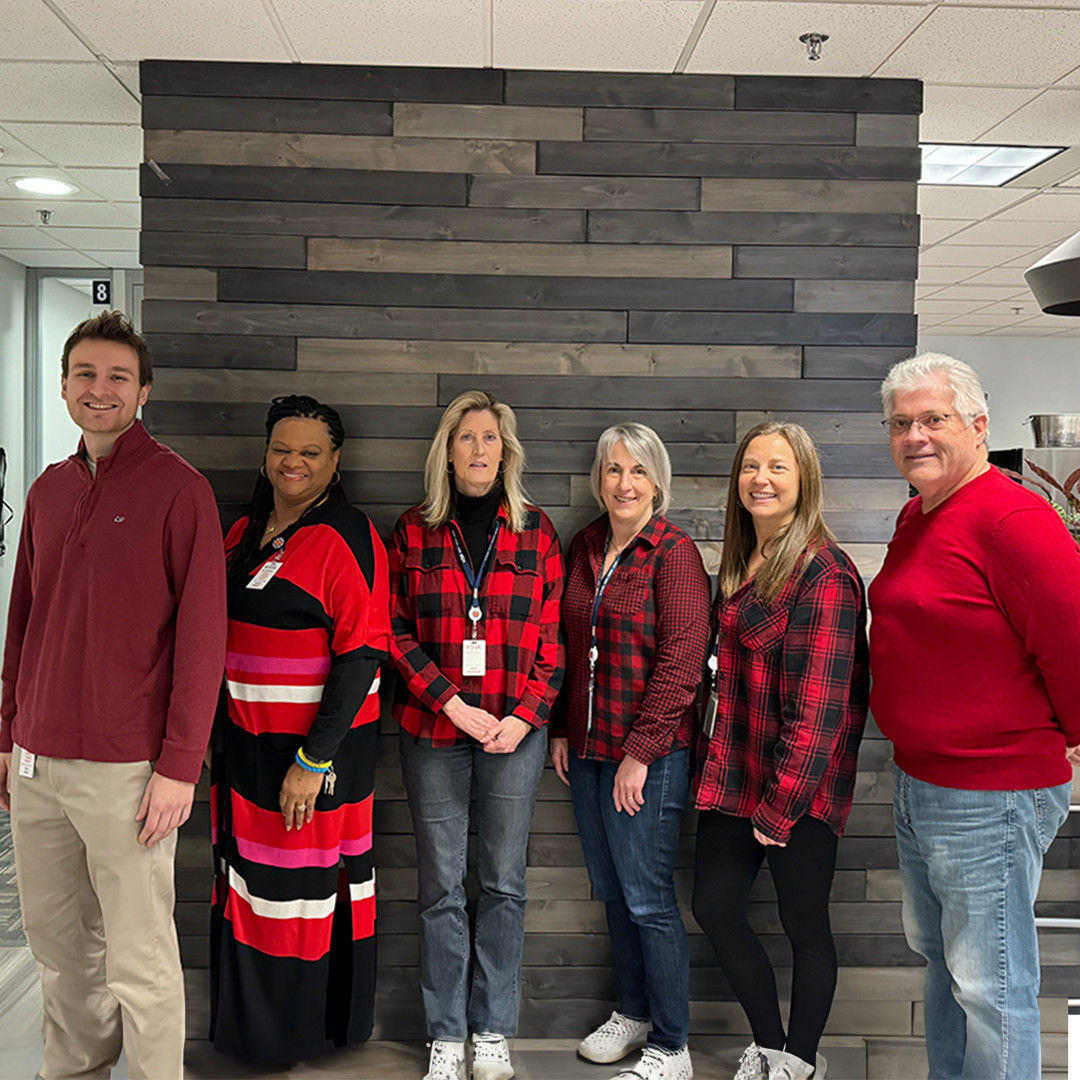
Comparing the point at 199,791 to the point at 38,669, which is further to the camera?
the point at 199,791

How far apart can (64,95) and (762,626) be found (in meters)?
2.66

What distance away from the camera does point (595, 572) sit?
8.46 feet

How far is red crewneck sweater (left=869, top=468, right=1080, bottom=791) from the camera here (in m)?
1.92

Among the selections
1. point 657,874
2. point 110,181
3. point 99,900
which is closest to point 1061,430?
point 657,874

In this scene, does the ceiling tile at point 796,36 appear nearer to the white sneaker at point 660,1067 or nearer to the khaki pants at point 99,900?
the khaki pants at point 99,900

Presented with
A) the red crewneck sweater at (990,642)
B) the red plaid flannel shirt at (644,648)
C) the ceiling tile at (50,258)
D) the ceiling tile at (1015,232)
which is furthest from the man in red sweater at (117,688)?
the ceiling tile at (1015,232)

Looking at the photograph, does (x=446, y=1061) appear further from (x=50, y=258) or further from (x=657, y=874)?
(x=50, y=258)

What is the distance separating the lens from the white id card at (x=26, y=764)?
2.17 meters

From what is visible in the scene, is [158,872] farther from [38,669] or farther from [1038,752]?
[1038,752]

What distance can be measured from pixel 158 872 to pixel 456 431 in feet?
4.22

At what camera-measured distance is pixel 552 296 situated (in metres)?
2.77

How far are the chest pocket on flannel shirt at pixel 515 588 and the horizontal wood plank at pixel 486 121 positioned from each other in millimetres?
1228

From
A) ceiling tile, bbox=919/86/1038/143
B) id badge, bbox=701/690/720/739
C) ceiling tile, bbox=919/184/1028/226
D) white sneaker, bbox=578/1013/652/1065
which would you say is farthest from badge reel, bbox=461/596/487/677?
ceiling tile, bbox=919/184/1028/226

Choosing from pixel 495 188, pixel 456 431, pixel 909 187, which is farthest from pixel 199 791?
pixel 909 187
